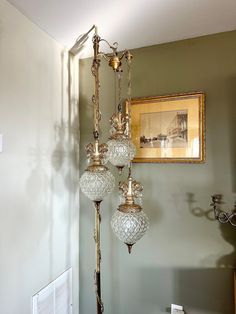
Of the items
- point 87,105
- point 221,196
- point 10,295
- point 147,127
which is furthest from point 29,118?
point 221,196

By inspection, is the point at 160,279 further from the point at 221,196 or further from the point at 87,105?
the point at 87,105

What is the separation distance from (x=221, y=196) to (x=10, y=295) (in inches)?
50.3

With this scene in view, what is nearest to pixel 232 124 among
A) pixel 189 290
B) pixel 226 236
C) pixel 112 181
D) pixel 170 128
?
pixel 170 128

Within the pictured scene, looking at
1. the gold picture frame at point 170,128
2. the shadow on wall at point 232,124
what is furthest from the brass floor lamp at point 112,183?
the shadow on wall at point 232,124

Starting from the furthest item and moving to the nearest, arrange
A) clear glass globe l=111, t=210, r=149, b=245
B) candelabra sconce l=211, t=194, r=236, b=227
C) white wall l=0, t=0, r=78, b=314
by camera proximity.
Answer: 1. candelabra sconce l=211, t=194, r=236, b=227
2. white wall l=0, t=0, r=78, b=314
3. clear glass globe l=111, t=210, r=149, b=245

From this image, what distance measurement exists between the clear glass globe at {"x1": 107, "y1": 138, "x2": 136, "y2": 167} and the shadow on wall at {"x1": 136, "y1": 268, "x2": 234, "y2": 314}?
0.85 metres

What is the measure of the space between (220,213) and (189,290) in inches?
21.0

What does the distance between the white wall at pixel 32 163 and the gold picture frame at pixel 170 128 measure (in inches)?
19.9

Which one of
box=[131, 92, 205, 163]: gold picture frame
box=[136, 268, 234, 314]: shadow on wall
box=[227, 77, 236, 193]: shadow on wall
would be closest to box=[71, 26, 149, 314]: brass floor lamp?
box=[131, 92, 205, 163]: gold picture frame

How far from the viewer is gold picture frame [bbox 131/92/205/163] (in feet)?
4.96

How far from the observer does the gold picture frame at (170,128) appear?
1512 mm

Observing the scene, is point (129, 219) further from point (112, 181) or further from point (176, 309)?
point (176, 309)

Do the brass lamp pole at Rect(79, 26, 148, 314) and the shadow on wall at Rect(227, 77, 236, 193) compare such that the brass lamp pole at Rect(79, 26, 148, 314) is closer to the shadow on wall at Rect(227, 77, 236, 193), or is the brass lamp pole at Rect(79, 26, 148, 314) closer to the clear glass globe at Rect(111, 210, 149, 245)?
the clear glass globe at Rect(111, 210, 149, 245)

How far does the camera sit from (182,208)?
5.10 feet
